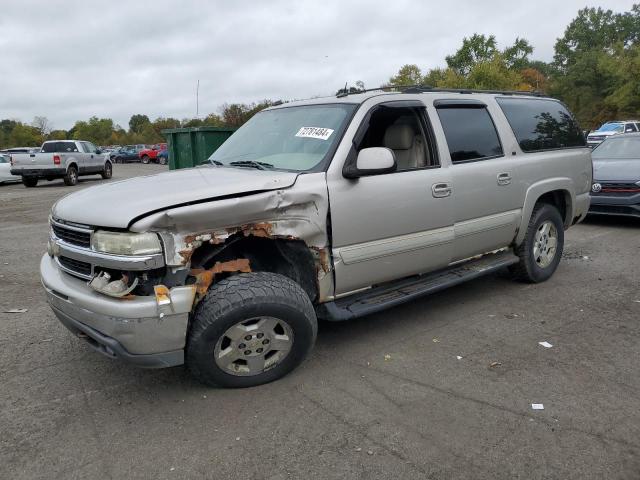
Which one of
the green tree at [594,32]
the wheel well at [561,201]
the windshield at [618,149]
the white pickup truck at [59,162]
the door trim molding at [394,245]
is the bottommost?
the door trim molding at [394,245]

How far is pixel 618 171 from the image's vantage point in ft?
28.1

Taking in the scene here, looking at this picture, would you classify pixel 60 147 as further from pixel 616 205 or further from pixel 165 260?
pixel 165 260

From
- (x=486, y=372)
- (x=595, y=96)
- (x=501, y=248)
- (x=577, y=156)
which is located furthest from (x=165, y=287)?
(x=595, y=96)

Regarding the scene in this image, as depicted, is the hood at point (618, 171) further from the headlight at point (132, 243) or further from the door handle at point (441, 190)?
the headlight at point (132, 243)

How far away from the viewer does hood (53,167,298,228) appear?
2965 millimetres

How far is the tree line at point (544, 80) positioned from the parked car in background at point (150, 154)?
361 cm


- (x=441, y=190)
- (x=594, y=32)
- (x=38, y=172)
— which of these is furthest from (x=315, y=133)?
(x=594, y=32)

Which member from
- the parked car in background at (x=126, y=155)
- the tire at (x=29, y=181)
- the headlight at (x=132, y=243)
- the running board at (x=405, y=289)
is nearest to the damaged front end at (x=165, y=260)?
the headlight at (x=132, y=243)

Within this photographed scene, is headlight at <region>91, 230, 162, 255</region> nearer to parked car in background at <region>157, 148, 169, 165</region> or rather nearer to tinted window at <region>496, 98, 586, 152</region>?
tinted window at <region>496, 98, 586, 152</region>

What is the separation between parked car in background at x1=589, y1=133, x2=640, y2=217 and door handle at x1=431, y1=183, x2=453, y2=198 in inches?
204

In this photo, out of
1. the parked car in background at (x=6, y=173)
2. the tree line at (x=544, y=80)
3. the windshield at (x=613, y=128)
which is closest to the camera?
the parked car in background at (x=6, y=173)

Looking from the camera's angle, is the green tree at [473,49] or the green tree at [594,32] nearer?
the green tree at [473,49]

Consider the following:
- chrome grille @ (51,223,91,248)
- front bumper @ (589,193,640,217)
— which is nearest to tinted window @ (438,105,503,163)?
chrome grille @ (51,223,91,248)

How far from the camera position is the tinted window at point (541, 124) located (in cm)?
514
